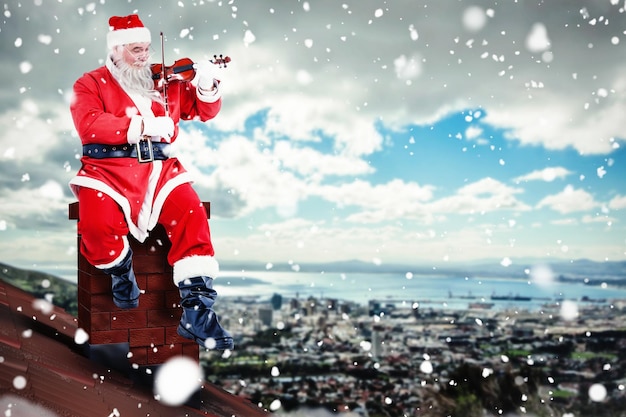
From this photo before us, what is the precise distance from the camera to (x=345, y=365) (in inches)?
653

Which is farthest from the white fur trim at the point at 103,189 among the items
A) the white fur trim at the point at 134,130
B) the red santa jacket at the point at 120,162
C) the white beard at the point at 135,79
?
the white beard at the point at 135,79

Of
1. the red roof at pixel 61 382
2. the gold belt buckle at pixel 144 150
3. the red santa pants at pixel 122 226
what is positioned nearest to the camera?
the red roof at pixel 61 382

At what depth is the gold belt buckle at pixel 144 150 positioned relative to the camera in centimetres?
257

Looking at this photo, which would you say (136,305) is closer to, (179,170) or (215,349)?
(215,349)

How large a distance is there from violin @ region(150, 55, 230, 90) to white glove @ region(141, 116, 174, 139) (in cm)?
23

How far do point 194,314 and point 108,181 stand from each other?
66 centimetres

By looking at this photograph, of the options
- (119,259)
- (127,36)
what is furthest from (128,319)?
(127,36)

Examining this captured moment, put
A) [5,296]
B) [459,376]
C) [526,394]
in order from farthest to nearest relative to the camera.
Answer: [459,376]
[526,394]
[5,296]

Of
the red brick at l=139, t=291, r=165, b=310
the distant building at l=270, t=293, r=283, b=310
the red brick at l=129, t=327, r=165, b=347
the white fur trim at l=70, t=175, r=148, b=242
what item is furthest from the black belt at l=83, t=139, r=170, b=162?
the distant building at l=270, t=293, r=283, b=310

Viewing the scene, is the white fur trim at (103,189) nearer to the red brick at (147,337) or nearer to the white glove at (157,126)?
the white glove at (157,126)

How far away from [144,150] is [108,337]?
82cm

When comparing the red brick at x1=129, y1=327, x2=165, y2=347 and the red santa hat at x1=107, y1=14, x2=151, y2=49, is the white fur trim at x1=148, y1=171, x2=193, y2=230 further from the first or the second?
the red santa hat at x1=107, y1=14, x2=151, y2=49

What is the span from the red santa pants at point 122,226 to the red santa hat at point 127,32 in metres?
0.70

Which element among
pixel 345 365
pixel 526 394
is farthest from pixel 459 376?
pixel 345 365
